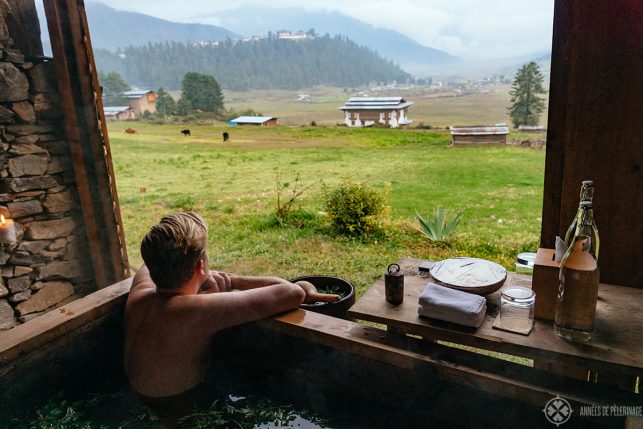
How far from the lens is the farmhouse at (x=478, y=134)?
5457 mm

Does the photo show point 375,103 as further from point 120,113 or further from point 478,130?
point 120,113

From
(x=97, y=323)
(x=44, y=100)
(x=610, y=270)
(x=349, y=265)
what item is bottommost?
(x=349, y=265)

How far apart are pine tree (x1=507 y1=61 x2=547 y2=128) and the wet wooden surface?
3030 mm

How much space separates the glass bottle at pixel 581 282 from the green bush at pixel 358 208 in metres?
3.27

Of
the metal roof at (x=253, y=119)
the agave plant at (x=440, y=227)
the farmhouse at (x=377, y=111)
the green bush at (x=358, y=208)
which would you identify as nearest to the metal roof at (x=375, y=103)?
the farmhouse at (x=377, y=111)

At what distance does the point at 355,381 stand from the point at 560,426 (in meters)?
0.61

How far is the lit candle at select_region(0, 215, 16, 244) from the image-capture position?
2.67 meters

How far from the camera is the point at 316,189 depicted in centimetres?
622

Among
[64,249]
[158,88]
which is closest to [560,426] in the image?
[64,249]

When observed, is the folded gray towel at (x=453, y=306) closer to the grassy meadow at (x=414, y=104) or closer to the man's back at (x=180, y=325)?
the man's back at (x=180, y=325)

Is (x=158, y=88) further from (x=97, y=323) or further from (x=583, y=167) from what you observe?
(x=583, y=167)

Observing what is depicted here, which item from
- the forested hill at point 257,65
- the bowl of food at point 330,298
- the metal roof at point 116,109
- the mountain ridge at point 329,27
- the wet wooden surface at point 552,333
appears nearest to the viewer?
the wet wooden surface at point 552,333

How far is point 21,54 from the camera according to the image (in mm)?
2691

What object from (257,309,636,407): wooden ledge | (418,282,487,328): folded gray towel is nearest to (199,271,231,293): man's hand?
(257,309,636,407): wooden ledge
